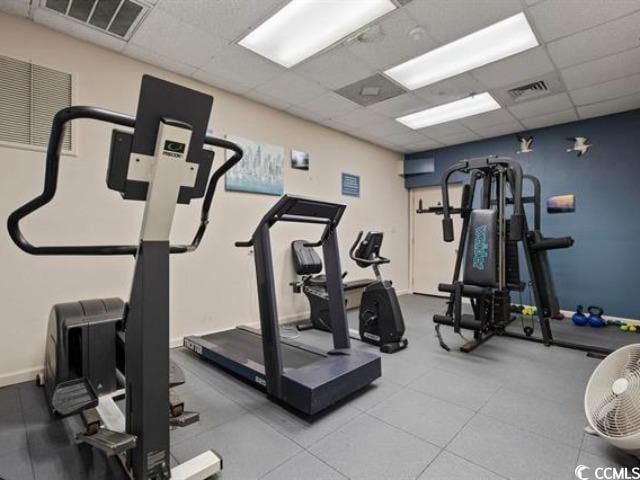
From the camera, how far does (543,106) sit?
4426mm

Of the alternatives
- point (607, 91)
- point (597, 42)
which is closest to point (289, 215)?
point (597, 42)

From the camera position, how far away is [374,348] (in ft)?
11.6

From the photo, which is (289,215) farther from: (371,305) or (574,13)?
(574,13)

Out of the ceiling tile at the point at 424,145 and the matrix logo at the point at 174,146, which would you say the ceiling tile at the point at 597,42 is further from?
the matrix logo at the point at 174,146

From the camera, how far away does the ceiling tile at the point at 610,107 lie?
4.23 metres

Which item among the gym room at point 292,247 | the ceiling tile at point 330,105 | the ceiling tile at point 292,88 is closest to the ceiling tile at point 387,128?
the gym room at point 292,247

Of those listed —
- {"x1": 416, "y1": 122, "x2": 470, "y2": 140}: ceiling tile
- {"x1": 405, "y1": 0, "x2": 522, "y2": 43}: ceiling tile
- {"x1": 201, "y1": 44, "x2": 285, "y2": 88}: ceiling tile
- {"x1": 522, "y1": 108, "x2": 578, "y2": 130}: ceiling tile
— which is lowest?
{"x1": 522, "y1": 108, "x2": 578, "y2": 130}: ceiling tile

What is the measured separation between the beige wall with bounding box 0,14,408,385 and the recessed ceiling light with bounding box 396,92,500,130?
1.73 meters

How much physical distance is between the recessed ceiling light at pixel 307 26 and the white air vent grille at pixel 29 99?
1.66 m

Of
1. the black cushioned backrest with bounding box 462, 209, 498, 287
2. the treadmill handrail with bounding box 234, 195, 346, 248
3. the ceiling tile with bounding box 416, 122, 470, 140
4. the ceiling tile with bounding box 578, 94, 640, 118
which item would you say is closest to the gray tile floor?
the black cushioned backrest with bounding box 462, 209, 498, 287

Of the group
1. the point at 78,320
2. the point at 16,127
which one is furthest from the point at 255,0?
the point at 78,320

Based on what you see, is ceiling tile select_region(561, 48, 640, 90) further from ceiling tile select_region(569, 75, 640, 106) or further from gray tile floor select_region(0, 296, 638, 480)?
gray tile floor select_region(0, 296, 638, 480)

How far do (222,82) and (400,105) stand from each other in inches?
92.0

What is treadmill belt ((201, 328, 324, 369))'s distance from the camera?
280 cm
